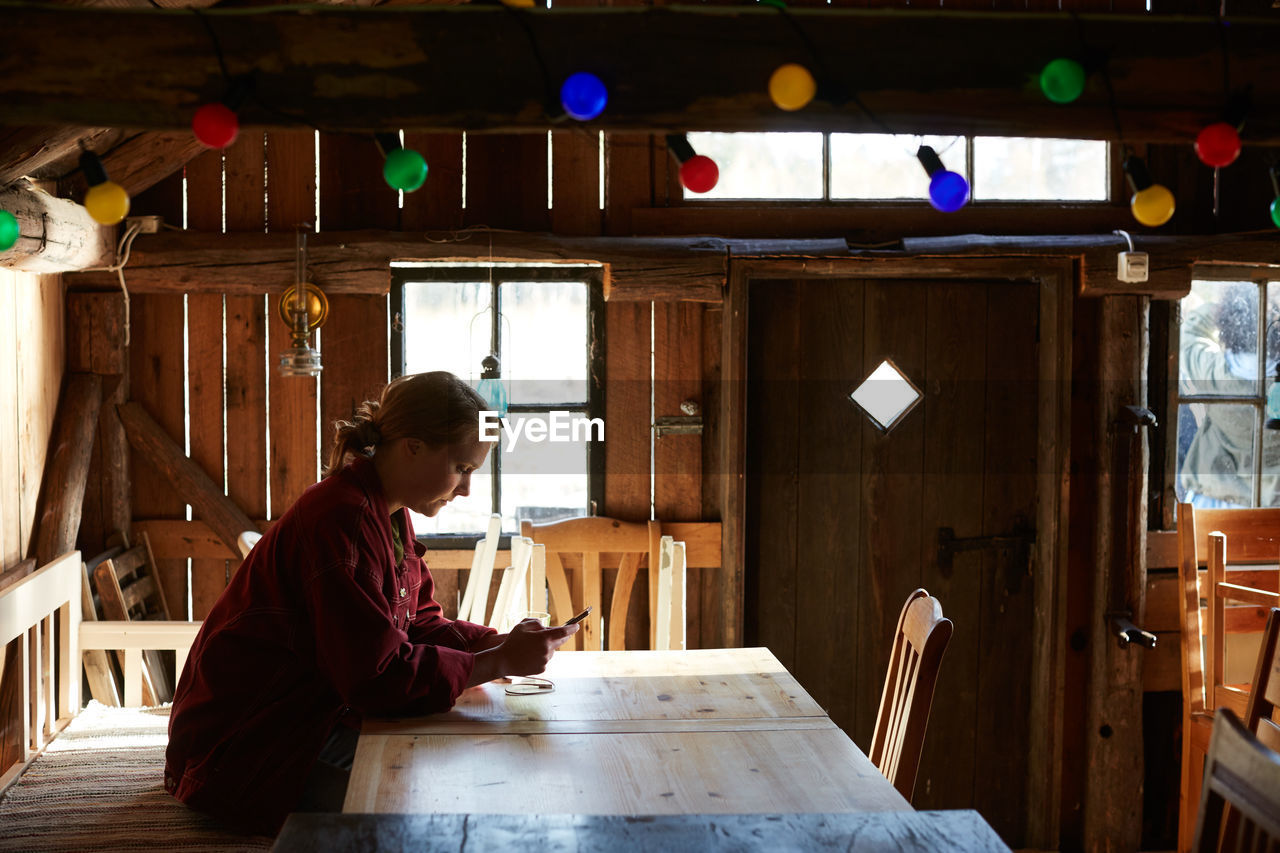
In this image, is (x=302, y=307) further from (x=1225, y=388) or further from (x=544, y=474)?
(x=1225, y=388)

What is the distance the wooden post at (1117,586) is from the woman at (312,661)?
8.44 feet

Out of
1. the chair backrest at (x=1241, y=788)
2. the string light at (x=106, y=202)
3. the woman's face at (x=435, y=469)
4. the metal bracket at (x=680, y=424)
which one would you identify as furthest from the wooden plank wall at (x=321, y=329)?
the chair backrest at (x=1241, y=788)

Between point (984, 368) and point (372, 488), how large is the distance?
262 centimetres

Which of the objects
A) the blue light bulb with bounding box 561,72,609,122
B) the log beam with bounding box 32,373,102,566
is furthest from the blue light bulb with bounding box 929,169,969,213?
the log beam with bounding box 32,373,102,566

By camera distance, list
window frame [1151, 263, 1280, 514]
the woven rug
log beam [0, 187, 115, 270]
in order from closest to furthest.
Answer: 1. the woven rug
2. log beam [0, 187, 115, 270]
3. window frame [1151, 263, 1280, 514]

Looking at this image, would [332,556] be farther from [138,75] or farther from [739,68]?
[739,68]

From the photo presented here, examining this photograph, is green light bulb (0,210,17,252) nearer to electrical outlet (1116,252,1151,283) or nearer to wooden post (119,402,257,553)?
wooden post (119,402,257,553)

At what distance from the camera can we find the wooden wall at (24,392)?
3.16 m

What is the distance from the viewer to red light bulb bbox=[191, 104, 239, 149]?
203 centimetres

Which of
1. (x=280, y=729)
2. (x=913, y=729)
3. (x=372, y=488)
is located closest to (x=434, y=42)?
(x=372, y=488)

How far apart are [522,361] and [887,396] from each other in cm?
141

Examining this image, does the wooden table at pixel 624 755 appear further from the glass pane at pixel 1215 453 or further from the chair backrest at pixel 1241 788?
the glass pane at pixel 1215 453

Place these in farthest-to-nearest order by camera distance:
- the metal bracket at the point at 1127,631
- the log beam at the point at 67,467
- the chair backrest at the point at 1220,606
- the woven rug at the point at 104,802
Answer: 1. the metal bracket at the point at 1127,631
2. the chair backrest at the point at 1220,606
3. the log beam at the point at 67,467
4. the woven rug at the point at 104,802

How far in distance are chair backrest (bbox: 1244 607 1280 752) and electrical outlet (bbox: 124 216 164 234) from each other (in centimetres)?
376
